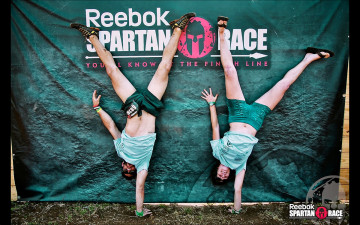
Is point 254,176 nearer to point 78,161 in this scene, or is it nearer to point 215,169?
point 215,169

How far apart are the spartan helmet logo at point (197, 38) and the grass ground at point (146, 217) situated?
228 cm

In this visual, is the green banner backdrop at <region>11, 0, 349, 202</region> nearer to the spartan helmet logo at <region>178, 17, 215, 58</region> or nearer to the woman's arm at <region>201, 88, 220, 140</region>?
the spartan helmet logo at <region>178, 17, 215, 58</region>

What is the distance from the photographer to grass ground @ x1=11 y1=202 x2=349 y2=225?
9.75 feet

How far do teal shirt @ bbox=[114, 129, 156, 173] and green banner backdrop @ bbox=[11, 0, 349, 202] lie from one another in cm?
27

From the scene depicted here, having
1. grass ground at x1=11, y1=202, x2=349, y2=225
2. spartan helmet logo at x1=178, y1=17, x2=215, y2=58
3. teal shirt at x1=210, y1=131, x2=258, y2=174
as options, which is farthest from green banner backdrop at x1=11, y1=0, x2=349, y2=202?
teal shirt at x1=210, y1=131, x2=258, y2=174

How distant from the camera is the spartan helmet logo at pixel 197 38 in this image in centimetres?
308

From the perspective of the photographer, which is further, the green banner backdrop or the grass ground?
the green banner backdrop

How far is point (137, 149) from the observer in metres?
2.94

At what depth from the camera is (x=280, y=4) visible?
3.09m

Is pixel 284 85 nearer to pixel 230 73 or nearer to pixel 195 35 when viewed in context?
pixel 230 73

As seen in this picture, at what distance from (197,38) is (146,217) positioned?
8.56ft

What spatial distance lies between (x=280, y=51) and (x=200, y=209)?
2.57 metres
